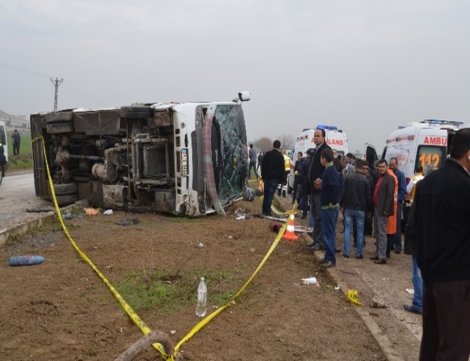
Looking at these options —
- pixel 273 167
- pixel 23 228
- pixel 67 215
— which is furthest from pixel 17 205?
pixel 273 167

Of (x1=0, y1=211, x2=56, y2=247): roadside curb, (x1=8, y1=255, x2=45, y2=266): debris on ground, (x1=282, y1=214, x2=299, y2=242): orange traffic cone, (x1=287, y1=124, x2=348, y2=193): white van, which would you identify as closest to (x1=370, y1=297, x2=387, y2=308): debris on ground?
(x1=282, y1=214, x2=299, y2=242): orange traffic cone

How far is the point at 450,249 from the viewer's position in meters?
3.00

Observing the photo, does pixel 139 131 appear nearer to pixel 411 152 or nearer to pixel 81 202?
pixel 81 202

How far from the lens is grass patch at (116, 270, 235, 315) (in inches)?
196

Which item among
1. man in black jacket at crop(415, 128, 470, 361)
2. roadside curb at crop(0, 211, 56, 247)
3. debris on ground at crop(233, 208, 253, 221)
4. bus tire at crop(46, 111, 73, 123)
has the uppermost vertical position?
bus tire at crop(46, 111, 73, 123)

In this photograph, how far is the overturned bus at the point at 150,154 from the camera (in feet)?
31.8

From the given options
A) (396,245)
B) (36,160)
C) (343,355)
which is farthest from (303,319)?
(36,160)

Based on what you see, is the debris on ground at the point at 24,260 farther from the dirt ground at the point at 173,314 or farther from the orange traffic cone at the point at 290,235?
the orange traffic cone at the point at 290,235

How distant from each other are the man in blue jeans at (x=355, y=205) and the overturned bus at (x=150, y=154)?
9.18ft

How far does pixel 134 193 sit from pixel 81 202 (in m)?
1.50

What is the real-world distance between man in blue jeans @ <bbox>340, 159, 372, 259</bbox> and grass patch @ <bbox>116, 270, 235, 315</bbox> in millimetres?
2981

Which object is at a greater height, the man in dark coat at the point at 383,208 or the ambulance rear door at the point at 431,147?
the ambulance rear door at the point at 431,147

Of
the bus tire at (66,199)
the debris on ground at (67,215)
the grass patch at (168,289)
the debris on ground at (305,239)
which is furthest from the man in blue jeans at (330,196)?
the bus tire at (66,199)

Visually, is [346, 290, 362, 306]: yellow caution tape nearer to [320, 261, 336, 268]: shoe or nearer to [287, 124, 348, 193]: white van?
[320, 261, 336, 268]: shoe
